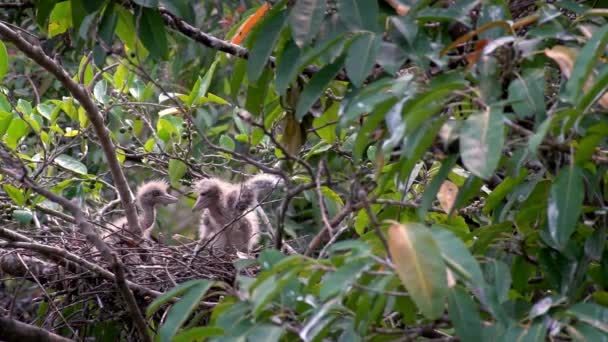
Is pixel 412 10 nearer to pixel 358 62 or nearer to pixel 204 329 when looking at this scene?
pixel 358 62

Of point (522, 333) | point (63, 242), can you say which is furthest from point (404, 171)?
point (63, 242)

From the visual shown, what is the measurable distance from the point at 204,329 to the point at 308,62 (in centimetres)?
80

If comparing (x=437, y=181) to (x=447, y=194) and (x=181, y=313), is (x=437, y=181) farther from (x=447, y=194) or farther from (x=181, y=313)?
(x=447, y=194)

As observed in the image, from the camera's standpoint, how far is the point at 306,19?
110 inches

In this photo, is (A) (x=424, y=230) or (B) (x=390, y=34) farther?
(B) (x=390, y=34)

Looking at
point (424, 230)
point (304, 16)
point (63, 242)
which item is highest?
point (304, 16)

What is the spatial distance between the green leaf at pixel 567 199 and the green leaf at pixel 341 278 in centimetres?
47

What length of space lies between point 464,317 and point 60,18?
7.96ft

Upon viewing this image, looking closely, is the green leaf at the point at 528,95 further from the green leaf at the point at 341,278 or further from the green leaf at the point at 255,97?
the green leaf at the point at 255,97

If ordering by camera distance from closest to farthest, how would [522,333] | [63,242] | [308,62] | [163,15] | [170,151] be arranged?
[522,333], [308,62], [163,15], [63,242], [170,151]

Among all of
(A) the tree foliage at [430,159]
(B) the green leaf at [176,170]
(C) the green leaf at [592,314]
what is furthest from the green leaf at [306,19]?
(B) the green leaf at [176,170]

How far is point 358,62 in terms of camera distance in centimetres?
262

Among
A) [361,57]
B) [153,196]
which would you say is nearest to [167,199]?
[153,196]

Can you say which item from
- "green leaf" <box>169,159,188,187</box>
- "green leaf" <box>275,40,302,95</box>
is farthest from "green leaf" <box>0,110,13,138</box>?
"green leaf" <box>275,40,302,95</box>
